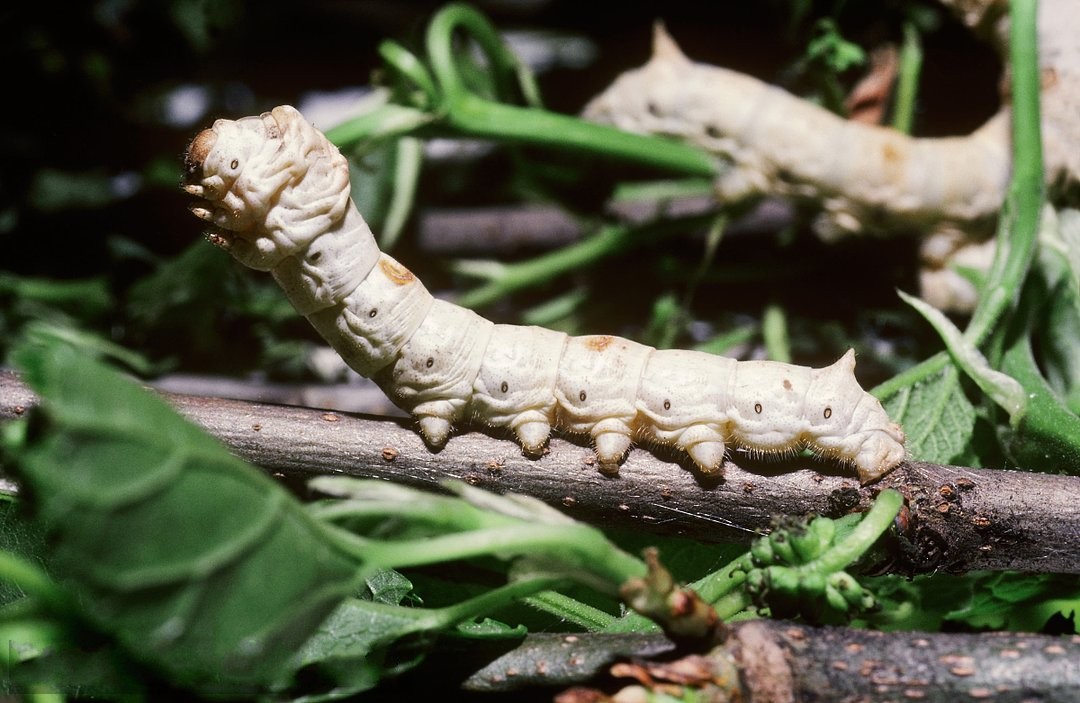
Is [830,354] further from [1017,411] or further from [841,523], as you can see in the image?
[841,523]

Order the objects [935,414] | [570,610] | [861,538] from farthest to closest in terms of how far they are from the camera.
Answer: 1. [935,414]
2. [570,610]
3. [861,538]

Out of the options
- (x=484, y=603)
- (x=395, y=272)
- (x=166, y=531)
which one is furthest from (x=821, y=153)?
(x=166, y=531)

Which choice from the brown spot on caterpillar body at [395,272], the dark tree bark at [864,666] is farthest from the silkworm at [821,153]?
the dark tree bark at [864,666]

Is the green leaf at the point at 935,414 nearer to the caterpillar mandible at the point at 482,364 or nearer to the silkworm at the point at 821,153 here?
the caterpillar mandible at the point at 482,364

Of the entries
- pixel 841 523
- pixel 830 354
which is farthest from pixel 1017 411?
pixel 830 354

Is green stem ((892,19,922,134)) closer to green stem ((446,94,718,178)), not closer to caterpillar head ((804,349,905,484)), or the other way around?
green stem ((446,94,718,178))

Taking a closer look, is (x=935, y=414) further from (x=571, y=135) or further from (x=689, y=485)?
(x=571, y=135)
